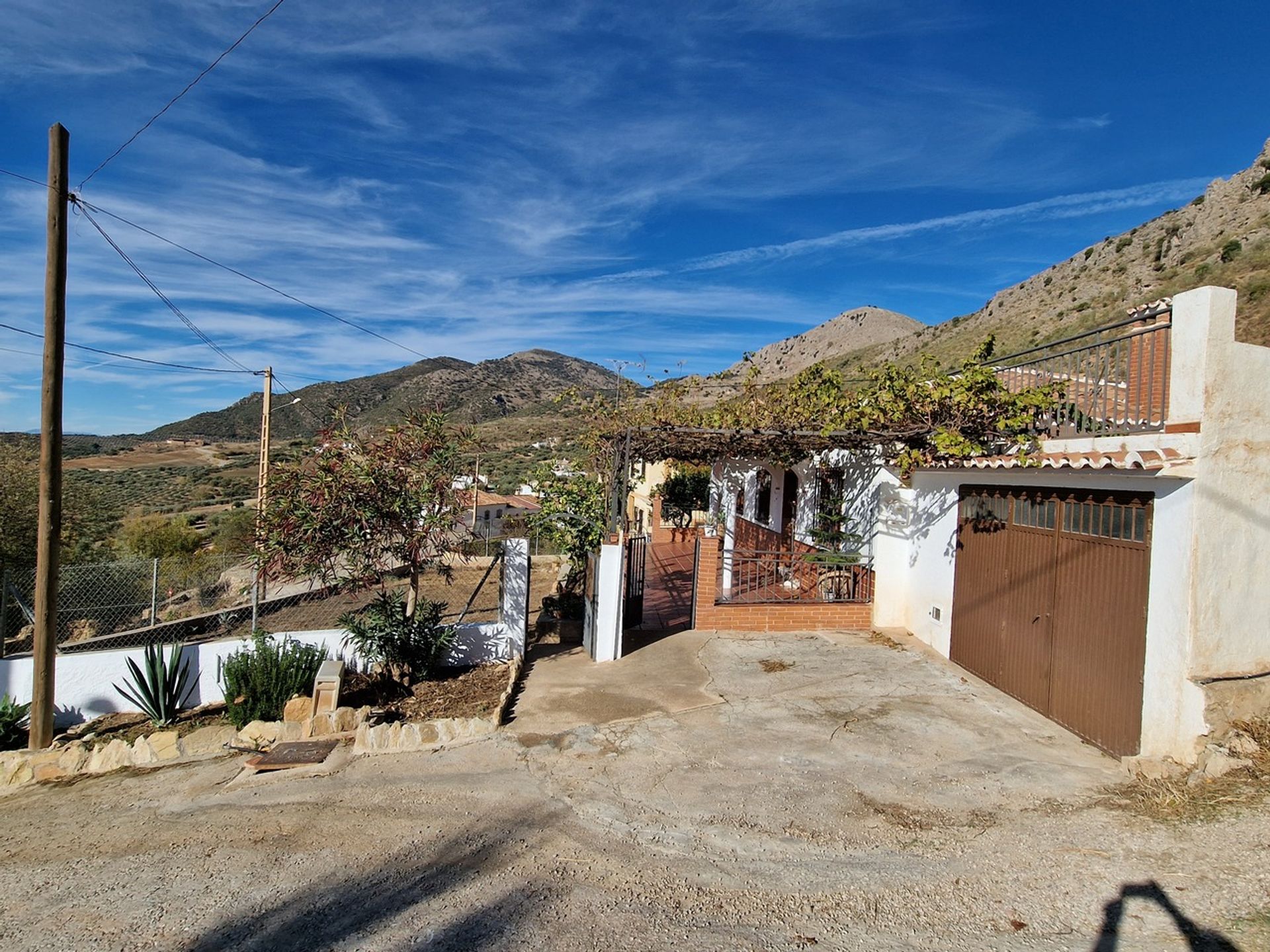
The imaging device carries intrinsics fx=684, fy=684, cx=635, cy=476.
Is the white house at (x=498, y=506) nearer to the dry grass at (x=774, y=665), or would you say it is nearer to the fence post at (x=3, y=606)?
the fence post at (x=3, y=606)

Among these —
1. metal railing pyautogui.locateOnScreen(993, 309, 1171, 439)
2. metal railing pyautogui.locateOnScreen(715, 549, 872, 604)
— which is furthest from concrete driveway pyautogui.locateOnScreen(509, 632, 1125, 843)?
metal railing pyautogui.locateOnScreen(993, 309, 1171, 439)

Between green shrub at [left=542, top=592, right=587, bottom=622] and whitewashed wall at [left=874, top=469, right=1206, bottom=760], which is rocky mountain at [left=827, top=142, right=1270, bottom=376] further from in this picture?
green shrub at [left=542, top=592, right=587, bottom=622]

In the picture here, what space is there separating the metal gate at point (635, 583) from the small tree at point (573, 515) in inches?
22.6

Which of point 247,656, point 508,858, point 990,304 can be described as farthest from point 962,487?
point 990,304

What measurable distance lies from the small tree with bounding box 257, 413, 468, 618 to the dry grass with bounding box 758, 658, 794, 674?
4084 mm

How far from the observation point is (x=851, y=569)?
10.7 meters

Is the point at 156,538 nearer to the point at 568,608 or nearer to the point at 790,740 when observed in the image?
the point at 568,608

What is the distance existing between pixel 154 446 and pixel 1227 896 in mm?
73697

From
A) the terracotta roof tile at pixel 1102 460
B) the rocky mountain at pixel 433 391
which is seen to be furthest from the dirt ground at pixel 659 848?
the rocky mountain at pixel 433 391

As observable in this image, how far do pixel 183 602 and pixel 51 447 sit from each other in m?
10.9

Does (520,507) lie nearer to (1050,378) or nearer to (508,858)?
(1050,378)

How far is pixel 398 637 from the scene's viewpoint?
826cm

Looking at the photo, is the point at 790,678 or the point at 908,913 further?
the point at 790,678

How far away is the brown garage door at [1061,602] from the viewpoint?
5.77 m
